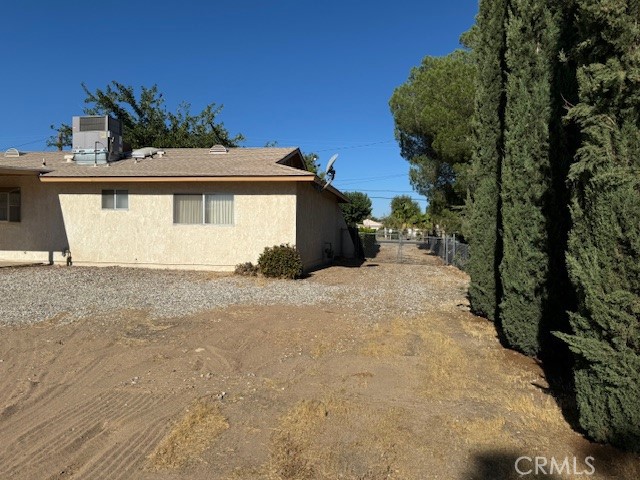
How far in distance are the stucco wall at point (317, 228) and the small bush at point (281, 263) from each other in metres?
1.06

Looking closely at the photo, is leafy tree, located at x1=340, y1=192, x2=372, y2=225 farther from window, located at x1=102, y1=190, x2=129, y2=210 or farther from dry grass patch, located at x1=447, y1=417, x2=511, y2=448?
dry grass patch, located at x1=447, y1=417, x2=511, y2=448

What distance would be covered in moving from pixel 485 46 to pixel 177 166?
10084 millimetres

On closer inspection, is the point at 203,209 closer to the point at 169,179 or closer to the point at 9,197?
the point at 169,179

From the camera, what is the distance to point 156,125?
3028 cm

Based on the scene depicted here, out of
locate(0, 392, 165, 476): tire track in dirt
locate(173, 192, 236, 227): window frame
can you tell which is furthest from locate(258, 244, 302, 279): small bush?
locate(0, 392, 165, 476): tire track in dirt

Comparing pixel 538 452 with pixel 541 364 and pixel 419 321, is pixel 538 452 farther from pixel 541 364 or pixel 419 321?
Result: pixel 419 321

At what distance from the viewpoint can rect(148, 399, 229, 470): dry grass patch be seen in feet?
9.52

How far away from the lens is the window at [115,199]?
537 inches

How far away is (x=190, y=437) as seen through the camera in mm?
3193

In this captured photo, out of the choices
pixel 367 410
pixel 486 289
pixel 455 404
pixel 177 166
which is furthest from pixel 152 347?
pixel 177 166

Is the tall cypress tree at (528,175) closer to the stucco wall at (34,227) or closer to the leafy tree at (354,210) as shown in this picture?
the stucco wall at (34,227)

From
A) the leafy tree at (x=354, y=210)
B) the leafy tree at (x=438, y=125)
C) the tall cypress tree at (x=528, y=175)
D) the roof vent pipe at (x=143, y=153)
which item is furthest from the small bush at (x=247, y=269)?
the leafy tree at (x=354, y=210)

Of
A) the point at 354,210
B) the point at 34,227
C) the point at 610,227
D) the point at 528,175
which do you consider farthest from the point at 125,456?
the point at 354,210

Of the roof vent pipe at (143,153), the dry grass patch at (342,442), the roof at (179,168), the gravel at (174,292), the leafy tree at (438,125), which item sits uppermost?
the leafy tree at (438,125)
